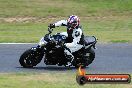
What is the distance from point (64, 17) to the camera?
35844mm

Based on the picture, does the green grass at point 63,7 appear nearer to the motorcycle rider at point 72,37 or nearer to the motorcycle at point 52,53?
the motorcycle at point 52,53

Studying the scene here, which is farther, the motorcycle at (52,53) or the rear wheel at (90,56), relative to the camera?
the rear wheel at (90,56)

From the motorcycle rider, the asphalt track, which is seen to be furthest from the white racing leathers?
the asphalt track

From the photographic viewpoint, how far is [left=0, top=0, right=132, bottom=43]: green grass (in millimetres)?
26430

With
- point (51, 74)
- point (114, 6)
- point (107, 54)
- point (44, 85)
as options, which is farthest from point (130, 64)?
point (114, 6)

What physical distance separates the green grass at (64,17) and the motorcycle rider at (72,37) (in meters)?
7.66

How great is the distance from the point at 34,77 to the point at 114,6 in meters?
27.1

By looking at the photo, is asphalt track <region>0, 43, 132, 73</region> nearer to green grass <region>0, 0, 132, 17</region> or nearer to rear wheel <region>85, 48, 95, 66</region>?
rear wheel <region>85, 48, 95, 66</region>

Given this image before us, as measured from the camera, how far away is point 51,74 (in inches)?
564

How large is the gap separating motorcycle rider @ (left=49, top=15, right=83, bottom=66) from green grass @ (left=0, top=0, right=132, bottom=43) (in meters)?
7.66

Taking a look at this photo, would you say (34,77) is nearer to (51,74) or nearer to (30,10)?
(51,74)

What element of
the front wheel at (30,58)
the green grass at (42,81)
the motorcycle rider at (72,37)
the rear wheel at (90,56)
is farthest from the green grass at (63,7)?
the green grass at (42,81)

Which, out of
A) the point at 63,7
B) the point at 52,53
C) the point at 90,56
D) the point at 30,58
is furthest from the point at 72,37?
the point at 63,7

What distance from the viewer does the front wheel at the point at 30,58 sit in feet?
51.4
